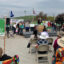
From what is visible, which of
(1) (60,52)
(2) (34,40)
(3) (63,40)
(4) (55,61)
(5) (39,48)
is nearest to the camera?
(1) (60,52)

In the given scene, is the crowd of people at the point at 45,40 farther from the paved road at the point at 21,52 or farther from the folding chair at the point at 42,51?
the paved road at the point at 21,52

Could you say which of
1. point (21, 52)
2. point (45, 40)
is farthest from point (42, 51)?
point (21, 52)

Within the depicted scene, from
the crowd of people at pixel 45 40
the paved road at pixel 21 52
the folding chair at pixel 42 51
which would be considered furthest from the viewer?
the paved road at pixel 21 52

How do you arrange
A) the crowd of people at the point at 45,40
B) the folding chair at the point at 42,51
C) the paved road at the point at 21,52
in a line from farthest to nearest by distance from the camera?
the paved road at the point at 21,52
the folding chair at the point at 42,51
the crowd of people at the point at 45,40

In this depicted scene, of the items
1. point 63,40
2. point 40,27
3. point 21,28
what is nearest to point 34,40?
point 63,40

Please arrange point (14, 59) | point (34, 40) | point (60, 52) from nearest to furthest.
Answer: point (14, 59) < point (60, 52) < point (34, 40)

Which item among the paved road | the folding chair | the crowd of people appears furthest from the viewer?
the paved road

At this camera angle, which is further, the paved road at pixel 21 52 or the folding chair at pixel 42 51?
the paved road at pixel 21 52

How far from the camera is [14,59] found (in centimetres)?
316

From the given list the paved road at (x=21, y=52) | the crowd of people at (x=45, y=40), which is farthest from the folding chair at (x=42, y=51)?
the paved road at (x=21, y=52)

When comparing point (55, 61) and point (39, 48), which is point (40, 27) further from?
point (55, 61)

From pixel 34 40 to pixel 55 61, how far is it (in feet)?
14.4

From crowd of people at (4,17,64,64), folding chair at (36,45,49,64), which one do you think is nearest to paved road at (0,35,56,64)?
folding chair at (36,45,49,64)

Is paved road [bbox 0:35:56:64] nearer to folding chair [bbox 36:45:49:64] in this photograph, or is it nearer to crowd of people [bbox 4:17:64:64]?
folding chair [bbox 36:45:49:64]
